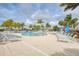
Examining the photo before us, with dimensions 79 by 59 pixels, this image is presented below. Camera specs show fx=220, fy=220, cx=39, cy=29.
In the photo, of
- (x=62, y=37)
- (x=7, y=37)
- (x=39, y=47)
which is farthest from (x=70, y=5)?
(x=7, y=37)

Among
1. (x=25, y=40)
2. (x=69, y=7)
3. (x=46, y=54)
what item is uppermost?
(x=69, y=7)

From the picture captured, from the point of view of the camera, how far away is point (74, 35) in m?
2.23

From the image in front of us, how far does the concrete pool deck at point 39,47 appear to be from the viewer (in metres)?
2.16

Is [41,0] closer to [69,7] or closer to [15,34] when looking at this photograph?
[69,7]

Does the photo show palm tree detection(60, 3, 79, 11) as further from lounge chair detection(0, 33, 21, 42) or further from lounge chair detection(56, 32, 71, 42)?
lounge chair detection(0, 33, 21, 42)

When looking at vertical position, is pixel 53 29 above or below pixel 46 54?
above

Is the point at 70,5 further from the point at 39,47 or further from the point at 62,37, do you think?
the point at 39,47

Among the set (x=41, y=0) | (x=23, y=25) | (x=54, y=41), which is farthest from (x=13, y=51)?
(x=41, y=0)

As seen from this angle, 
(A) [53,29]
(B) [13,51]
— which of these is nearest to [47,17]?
(A) [53,29]

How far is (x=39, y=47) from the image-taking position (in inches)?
86.0

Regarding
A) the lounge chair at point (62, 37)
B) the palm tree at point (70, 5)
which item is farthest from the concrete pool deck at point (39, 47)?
the palm tree at point (70, 5)

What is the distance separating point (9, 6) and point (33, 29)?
13.0 inches

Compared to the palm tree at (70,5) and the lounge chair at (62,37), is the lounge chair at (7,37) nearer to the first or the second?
the lounge chair at (62,37)

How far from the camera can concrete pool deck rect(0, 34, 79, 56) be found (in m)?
2.16
